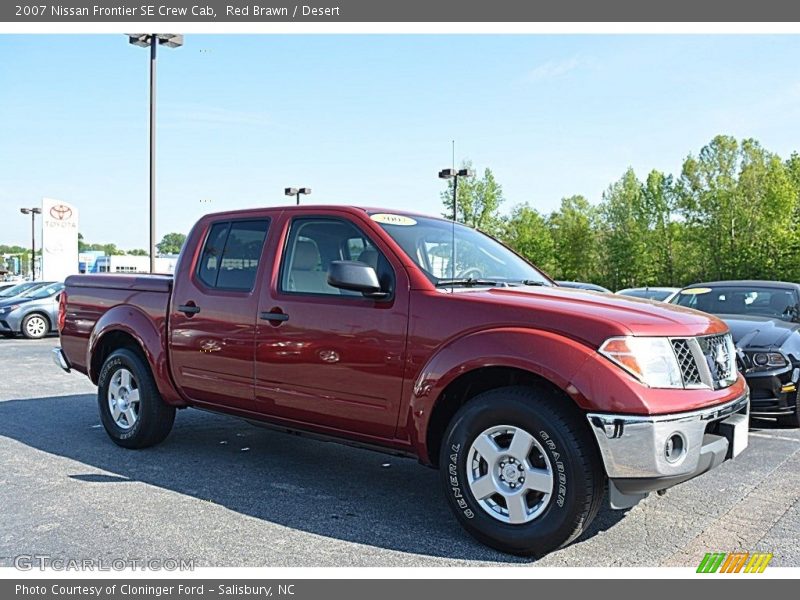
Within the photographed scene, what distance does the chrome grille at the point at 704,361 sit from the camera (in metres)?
3.56

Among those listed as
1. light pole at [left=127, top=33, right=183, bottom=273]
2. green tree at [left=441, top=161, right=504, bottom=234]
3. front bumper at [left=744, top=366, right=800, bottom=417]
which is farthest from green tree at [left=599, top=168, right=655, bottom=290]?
front bumper at [left=744, top=366, right=800, bottom=417]

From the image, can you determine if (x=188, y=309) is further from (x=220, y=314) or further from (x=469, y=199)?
(x=469, y=199)

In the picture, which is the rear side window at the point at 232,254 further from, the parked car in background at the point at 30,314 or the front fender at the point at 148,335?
the parked car in background at the point at 30,314

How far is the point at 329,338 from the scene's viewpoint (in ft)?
14.2

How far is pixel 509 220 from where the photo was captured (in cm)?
5434

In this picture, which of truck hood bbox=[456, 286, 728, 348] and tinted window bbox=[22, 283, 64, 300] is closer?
truck hood bbox=[456, 286, 728, 348]

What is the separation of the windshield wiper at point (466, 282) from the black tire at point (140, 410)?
2.74 meters

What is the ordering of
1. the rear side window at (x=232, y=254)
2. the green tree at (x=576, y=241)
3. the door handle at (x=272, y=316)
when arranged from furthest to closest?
the green tree at (x=576, y=241) → the rear side window at (x=232, y=254) → the door handle at (x=272, y=316)

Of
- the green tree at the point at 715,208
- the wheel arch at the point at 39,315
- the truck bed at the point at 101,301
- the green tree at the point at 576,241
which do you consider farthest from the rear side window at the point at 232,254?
the green tree at the point at 576,241

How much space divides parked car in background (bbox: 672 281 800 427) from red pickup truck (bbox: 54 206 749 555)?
2479 millimetres

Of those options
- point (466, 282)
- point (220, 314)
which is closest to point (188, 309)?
point (220, 314)

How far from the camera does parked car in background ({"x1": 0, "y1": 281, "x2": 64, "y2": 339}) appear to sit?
1642 cm

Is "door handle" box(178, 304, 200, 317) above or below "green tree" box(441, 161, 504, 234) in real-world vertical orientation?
below

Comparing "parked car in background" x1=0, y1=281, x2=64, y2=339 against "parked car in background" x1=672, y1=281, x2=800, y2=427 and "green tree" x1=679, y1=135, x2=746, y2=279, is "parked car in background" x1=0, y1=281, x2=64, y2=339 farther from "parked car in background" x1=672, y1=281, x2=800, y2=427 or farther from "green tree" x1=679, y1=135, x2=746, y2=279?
"green tree" x1=679, y1=135, x2=746, y2=279
